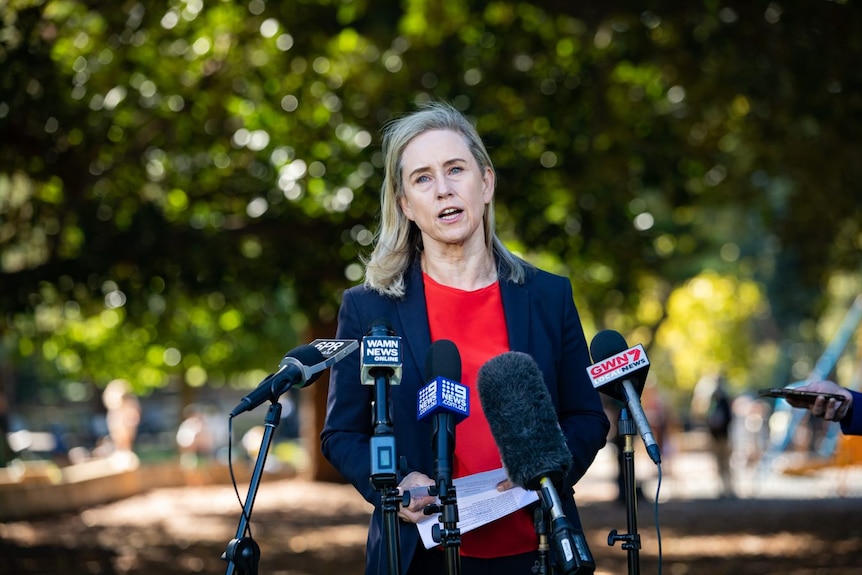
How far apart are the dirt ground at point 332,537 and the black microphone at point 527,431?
7118 mm

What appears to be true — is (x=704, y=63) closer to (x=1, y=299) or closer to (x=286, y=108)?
(x=286, y=108)

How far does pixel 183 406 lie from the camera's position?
46031mm

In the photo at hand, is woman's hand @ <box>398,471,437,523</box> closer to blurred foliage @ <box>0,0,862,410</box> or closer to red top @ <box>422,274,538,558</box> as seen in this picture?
red top @ <box>422,274,538,558</box>

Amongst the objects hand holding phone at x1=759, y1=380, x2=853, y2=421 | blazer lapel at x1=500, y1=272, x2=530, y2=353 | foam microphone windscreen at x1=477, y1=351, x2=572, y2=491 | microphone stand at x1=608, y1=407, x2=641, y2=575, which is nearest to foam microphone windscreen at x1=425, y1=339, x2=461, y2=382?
foam microphone windscreen at x1=477, y1=351, x2=572, y2=491

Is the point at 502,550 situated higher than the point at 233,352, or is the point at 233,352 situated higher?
the point at 233,352

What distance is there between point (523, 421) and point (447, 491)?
30 cm

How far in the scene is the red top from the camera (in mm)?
3920

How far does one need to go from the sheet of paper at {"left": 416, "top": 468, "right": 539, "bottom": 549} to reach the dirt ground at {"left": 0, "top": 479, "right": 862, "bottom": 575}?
22.2ft

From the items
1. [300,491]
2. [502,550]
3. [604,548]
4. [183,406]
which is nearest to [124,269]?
[604,548]

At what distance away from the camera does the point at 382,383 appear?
3561mm

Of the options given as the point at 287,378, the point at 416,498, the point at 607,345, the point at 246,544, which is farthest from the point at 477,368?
the point at 246,544

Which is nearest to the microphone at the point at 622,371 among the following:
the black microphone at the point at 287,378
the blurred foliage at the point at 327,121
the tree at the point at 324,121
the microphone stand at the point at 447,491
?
the microphone stand at the point at 447,491

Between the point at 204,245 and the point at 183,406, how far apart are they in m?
33.0

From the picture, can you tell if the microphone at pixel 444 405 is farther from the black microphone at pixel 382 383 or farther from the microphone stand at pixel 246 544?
the microphone stand at pixel 246 544
